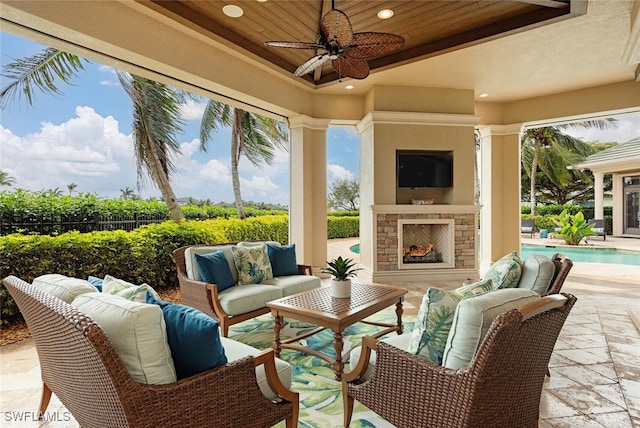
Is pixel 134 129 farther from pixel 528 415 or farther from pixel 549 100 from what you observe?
pixel 549 100

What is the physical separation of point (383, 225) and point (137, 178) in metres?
4.79

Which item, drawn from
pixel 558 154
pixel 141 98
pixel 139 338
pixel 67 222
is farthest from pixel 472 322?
pixel 558 154

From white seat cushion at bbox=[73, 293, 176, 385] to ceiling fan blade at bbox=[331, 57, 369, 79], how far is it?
9.51ft

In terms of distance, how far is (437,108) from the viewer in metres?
5.79

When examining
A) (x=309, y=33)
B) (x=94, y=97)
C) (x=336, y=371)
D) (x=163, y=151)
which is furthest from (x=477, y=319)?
(x=94, y=97)

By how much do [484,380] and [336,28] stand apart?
108 inches

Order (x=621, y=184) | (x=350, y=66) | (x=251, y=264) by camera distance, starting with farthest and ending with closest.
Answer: (x=621, y=184)
(x=251, y=264)
(x=350, y=66)

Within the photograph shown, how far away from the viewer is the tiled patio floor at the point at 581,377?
2000 mm

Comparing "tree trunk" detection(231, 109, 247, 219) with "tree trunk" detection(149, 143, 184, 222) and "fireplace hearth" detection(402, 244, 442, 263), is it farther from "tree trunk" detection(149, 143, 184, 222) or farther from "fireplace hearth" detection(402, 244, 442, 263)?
"fireplace hearth" detection(402, 244, 442, 263)

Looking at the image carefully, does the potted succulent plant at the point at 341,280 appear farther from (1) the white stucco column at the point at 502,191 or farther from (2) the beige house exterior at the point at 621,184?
(2) the beige house exterior at the point at 621,184

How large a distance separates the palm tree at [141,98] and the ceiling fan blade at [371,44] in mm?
4145

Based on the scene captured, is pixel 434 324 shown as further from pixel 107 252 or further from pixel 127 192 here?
Answer: pixel 127 192

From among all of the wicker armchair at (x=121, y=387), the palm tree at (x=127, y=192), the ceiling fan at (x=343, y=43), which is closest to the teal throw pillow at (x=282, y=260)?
the ceiling fan at (x=343, y=43)

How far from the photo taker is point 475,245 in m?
5.79
